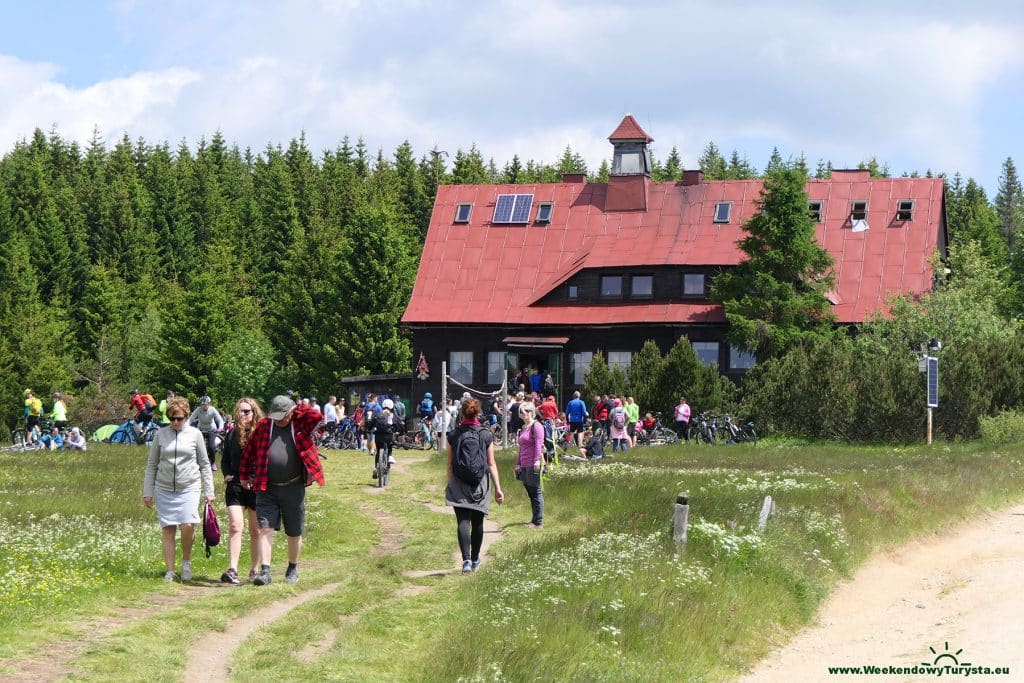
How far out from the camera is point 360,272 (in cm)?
7494

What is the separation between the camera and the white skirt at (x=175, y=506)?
15.4m

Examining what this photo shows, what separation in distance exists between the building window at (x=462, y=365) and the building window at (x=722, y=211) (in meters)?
11.6

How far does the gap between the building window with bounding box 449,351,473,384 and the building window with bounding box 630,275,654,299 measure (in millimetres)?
7130

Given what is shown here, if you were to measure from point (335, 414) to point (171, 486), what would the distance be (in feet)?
101

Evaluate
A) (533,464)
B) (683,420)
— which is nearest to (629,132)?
(683,420)

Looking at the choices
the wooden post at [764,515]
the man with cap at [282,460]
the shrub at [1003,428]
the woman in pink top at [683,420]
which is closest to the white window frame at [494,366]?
the woman in pink top at [683,420]

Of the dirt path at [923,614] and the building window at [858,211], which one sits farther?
the building window at [858,211]

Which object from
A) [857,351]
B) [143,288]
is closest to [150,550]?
[857,351]

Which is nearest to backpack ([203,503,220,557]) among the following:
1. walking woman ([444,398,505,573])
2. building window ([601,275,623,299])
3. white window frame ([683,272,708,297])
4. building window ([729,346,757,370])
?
walking woman ([444,398,505,573])

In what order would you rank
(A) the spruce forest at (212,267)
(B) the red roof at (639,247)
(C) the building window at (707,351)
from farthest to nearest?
(A) the spruce forest at (212,267) < (B) the red roof at (639,247) < (C) the building window at (707,351)

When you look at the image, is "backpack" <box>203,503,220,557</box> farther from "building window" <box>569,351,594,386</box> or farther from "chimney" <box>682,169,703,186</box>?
"chimney" <box>682,169,703,186</box>

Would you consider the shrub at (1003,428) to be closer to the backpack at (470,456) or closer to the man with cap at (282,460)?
the backpack at (470,456)

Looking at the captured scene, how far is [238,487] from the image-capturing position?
50.8 ft

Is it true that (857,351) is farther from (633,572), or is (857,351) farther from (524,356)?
(633,572)
